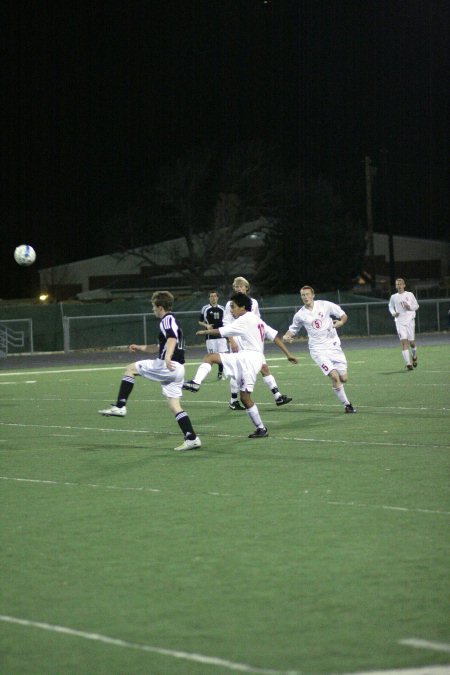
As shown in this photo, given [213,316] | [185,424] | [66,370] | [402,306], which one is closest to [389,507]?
[185,424]

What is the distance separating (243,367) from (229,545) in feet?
19.7

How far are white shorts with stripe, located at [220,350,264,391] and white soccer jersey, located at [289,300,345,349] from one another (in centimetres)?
325

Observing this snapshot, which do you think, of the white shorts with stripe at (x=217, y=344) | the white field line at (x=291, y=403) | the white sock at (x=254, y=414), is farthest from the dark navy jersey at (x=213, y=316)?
the white sock at (x=254, y=414)

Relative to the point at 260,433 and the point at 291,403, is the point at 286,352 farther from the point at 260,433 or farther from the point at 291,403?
the point at 291,403

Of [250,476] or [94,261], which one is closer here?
[250,476]

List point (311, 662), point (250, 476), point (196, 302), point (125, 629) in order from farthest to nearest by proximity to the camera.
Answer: point (196, 302), point (250, 476), point (125, 629), point (311, 662)

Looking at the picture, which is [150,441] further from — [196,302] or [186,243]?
[186,243]

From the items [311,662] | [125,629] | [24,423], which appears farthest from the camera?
[24,423]

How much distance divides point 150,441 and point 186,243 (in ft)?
191

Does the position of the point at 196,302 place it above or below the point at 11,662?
below

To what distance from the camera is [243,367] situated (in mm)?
14039

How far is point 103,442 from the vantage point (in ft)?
48.8

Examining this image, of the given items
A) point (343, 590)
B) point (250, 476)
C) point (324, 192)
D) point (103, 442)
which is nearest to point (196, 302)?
point (324, 192)

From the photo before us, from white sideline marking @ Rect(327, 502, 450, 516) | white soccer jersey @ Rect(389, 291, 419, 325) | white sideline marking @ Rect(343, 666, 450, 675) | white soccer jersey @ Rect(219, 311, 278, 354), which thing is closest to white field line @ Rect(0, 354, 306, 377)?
white soccer jersey @ Rect(389, 291, 419, 325)
